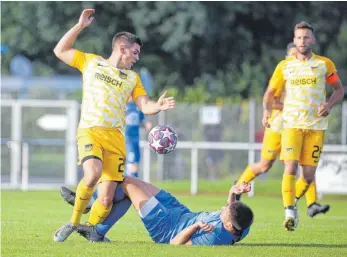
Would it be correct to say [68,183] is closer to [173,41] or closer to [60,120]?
[60,120]

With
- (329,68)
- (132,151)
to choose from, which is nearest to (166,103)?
(329,68)

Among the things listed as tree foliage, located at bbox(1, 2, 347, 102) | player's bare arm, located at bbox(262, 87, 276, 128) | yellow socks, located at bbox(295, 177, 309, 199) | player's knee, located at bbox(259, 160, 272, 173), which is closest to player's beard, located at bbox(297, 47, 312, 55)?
player's bare arm, located at bbox(262, 87, 276, 128)

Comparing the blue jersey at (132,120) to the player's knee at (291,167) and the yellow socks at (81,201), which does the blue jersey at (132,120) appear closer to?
the player's knee at (291,167)

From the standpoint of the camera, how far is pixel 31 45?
4588 cm

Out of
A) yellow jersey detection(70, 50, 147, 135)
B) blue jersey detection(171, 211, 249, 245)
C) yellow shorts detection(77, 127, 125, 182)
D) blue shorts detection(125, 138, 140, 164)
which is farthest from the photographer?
blue shorts detection(125, 138, 140, 164)

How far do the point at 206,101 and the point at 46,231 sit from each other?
22955mm

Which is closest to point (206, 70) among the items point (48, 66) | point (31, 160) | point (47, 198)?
point (48, 66)

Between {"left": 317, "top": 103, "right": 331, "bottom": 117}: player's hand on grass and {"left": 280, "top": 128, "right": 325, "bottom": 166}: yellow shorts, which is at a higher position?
{"left": 317, "top": 103, "right": 331, "bottom": 117}: player's hand on grass

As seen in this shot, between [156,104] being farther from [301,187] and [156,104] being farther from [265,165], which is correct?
[265,165]

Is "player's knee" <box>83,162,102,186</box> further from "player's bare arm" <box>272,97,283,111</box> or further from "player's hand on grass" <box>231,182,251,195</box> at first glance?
"player's bare arm" <box>272,97,283,111</box>

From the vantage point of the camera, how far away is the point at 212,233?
12.3 m

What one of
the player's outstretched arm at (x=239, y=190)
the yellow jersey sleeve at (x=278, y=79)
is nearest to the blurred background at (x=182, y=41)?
the yellow jersey sleeve at (x=278, y=79)

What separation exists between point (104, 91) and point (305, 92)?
343 centimetres

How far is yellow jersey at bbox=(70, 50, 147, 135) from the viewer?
511 inches
